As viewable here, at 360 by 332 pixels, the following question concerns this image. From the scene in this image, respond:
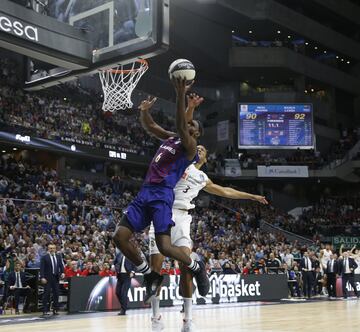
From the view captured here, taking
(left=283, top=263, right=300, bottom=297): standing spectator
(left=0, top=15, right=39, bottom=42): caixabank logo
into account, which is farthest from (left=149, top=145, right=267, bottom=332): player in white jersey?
(left=283, top=263, right=300, bottom=297): standing spectator

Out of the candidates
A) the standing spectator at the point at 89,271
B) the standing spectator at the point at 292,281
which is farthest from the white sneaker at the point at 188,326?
the standing spectator at the point at 292,281

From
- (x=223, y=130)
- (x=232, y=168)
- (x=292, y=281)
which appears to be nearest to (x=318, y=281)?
(x=292, y=281)

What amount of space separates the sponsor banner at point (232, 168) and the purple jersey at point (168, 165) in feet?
97.5

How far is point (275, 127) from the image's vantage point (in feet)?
111

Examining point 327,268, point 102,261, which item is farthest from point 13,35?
point 327,268

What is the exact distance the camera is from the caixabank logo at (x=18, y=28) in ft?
29.5

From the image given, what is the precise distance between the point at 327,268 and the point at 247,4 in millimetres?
20081

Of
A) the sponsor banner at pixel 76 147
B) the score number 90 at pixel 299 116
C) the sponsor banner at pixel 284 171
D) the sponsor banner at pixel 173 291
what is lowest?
the sponsor banner at pixel 173 291

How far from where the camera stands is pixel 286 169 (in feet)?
119

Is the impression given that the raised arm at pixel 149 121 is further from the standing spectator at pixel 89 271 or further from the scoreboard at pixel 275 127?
the scoreboard at pixel 275 127

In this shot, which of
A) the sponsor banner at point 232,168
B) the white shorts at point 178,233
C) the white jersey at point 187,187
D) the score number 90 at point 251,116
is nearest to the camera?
the white shorts at point 178,233

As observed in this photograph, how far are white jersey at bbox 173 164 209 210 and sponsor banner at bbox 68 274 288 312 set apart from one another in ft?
24.4

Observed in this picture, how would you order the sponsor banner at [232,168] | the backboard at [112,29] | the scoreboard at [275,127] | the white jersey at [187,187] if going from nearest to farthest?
1. the white jersey at [187,187]
2. the backboard at [112,29]
3. the scoreboard at [275,127]
4. the sponsor banner at [232,168]

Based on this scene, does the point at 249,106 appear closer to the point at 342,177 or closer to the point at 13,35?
the point at 342,177
